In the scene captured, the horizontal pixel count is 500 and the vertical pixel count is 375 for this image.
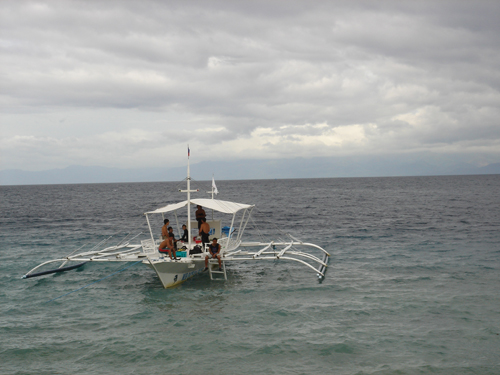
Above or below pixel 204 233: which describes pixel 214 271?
below

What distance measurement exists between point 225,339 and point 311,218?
37.6m

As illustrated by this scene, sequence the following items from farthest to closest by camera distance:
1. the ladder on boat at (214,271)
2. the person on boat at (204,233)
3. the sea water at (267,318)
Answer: the person on boat at (204,233), the ladder on boat at (214,271), the sea water at (267,318)

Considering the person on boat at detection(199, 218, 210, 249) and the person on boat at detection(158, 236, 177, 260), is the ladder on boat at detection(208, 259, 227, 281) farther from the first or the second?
the person on boat at detection(158, 236, 177, 260)

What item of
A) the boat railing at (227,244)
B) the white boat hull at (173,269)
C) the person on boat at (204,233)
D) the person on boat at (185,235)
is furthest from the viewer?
the person on boat at (185,235)

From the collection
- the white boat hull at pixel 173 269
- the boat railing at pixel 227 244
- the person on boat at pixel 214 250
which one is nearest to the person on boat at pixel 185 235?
the white boat hull at pixel 173 269

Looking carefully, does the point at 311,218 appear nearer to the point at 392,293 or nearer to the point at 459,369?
the point at 392,293

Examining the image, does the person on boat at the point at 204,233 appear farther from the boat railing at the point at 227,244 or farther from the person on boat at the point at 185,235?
the person on boat at the point at 185,235

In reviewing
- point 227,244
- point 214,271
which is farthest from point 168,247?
point 227,244

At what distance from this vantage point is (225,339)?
1326 centimetres

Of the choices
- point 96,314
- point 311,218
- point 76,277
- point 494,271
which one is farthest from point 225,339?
point 311,218

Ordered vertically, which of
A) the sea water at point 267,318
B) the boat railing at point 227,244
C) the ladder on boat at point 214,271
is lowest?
the sea water at point 267,318

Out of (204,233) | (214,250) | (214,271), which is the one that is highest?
(204,233)

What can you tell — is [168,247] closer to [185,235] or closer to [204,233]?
[204,233]

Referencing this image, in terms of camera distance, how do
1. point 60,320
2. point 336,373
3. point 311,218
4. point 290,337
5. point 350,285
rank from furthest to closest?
point 311,218, point 350,285, point 60,320, point 290,337, point 336,373
